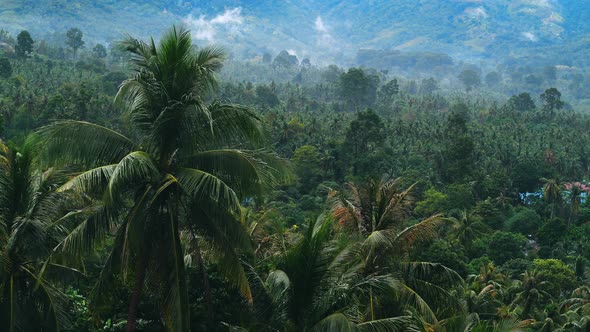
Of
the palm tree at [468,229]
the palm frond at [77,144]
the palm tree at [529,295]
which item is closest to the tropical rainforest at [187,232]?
the palm frond at [77,144]

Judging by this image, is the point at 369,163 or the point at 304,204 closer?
the point at 304,204

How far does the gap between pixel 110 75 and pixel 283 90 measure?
134ft

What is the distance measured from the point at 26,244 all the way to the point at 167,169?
2786 mm

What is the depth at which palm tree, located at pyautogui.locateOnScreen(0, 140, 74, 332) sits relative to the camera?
11273mm

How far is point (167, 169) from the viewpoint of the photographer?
10.9 metres

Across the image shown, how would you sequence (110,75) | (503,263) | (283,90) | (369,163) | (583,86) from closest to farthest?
(503,263)
(369,163)
(110,75)
(283,90)
(583,86)

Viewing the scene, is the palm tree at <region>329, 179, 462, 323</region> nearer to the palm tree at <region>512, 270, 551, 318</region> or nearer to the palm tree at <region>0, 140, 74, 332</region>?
the palm tree at <region>0, 140, 74, 332</region>

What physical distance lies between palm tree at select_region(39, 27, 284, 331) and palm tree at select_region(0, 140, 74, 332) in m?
1.09

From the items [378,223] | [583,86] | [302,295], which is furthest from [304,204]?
[583,86]

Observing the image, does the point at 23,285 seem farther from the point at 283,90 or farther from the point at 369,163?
the point at 283,90

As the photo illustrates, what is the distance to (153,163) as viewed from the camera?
1055 centimetres

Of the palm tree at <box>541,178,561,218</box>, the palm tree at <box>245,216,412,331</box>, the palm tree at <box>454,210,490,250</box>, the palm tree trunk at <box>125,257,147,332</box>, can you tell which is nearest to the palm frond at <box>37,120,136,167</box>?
the palm tree trunk at <box>125,257,147,332</box>

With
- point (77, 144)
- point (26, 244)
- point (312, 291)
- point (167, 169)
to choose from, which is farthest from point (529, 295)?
point (77, 144)

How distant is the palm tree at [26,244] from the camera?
37.0ft
